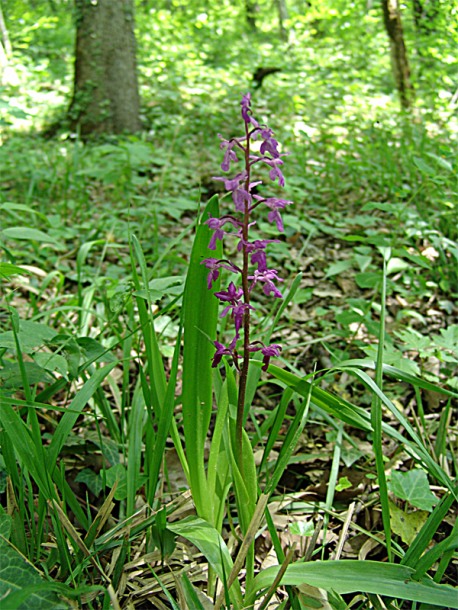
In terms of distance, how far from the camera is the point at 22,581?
40.7 inches

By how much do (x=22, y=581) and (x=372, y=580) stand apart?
0.70 metres

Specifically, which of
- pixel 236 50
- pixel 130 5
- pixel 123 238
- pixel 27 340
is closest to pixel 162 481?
pixel 27 340

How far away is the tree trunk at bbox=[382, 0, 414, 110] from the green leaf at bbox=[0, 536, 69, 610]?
226 inches

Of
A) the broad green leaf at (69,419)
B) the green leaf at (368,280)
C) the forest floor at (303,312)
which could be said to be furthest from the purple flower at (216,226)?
the green leaf at (368,280)

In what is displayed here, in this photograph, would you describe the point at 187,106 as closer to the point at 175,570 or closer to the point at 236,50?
the point at 236,50

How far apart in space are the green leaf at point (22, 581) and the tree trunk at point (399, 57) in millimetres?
5743

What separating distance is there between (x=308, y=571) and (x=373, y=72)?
769 cm

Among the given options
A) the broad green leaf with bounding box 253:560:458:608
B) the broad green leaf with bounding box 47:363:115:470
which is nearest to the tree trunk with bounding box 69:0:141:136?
the broad green leaf with bounding box 47:363:115:470

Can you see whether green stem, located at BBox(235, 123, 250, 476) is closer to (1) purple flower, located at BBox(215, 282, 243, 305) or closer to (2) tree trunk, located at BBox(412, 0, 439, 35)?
(1) purple flower, located at BBox(215, 282, 243, 305)

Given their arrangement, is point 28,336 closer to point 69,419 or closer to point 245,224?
point 69,419

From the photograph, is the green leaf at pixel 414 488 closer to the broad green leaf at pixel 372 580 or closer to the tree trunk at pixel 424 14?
the broad green leaf at pixel 372 580

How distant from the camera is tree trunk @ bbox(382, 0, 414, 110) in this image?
207 inches

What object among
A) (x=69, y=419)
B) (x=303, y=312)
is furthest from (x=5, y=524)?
(x=303, y=312)

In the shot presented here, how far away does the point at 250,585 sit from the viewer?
3.94ft
